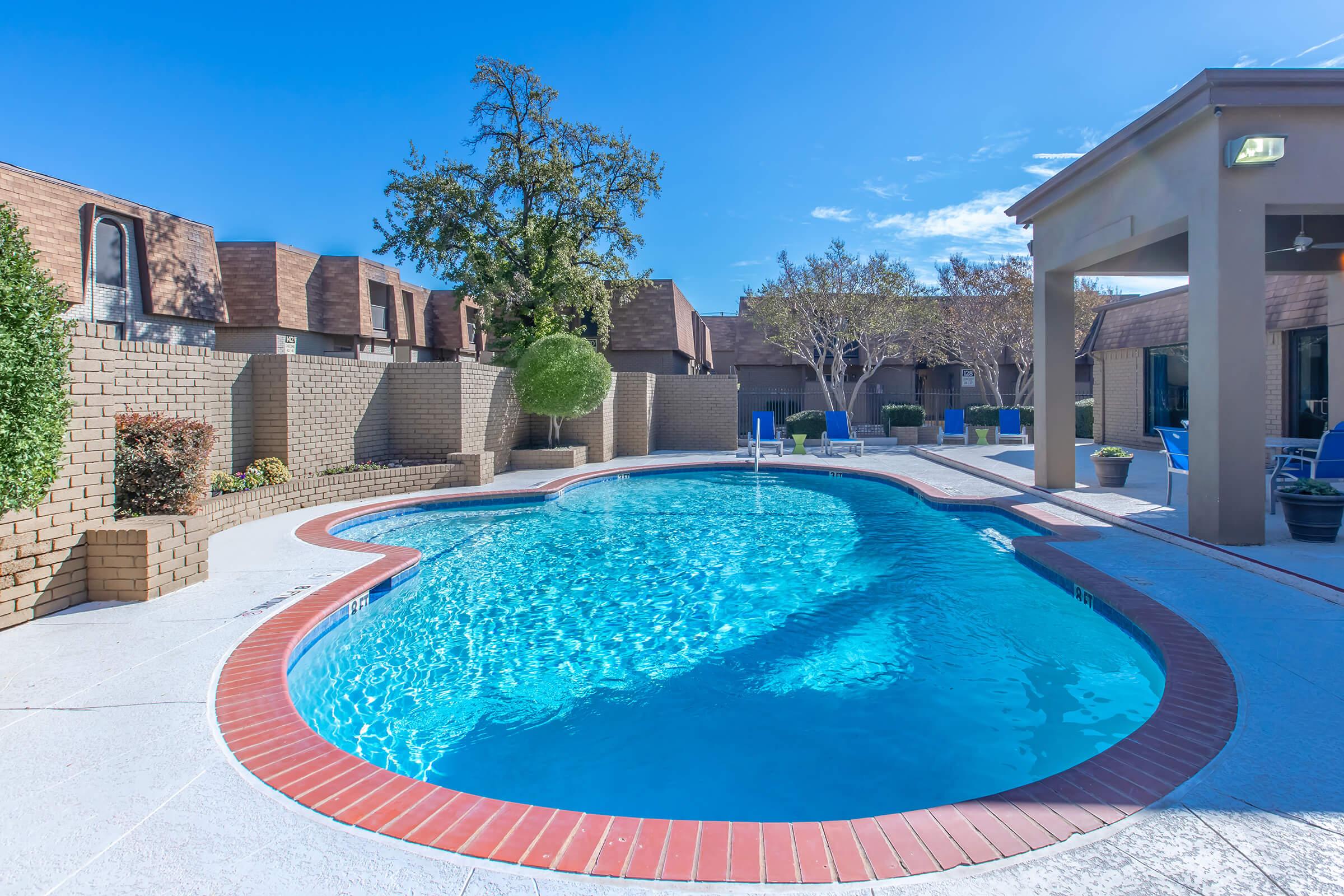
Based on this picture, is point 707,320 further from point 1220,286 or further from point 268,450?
point 1220,286

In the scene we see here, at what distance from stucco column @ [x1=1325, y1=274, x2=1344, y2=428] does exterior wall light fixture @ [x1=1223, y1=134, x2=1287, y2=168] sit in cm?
785

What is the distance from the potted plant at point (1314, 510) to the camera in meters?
6.45

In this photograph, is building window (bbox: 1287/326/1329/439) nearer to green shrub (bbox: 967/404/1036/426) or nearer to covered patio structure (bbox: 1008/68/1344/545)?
covered patio structure (bbox: 1008/68/1344/545)

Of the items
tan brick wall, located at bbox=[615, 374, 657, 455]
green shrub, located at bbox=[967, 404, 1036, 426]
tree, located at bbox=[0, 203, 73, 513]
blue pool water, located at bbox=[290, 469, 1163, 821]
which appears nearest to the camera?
blue pool water, located at bbox=[290, 469, 1163, 821]

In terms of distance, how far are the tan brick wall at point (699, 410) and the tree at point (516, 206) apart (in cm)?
328

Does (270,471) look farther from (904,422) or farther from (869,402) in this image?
(869,402)

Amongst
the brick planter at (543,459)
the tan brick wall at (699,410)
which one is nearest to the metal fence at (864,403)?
the tan brick wall at (699,410)

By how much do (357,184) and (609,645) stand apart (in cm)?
2256

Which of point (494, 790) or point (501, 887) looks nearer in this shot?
point (501, 887)

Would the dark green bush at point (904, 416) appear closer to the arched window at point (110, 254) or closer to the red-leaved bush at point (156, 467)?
the red-leaved bush at point (156, 467)

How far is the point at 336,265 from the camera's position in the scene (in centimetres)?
2664

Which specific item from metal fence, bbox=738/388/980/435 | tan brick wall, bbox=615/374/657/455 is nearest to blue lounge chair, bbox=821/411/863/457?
tan brick wall, bbox=615/374/657/455

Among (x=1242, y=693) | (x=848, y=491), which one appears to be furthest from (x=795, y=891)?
(x=848, y=491)

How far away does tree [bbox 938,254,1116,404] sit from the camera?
25312mm
